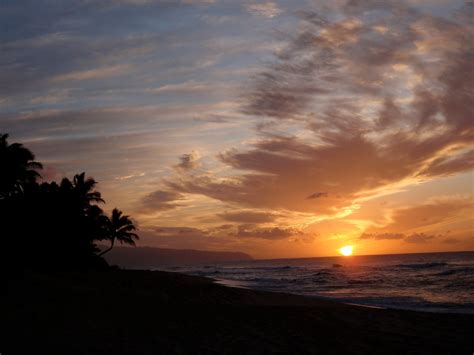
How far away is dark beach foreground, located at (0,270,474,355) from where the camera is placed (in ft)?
30.9

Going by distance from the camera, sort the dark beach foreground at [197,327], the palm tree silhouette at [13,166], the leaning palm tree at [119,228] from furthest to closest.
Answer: the leaning palm tree at [119,228] < the palm tree silhouette at [13,166] < the dark beach foreground at [197,327]

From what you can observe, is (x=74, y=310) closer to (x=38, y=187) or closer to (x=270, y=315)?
(x=270, y=315)

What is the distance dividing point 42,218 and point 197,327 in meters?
23.8

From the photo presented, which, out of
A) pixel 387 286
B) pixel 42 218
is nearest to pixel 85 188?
pixel 42 218

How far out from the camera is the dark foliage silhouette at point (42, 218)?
28125mm

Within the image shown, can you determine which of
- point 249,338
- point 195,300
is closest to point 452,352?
point 249,338

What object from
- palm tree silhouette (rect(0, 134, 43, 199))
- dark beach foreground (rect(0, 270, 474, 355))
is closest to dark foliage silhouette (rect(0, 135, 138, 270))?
palm tree silhouette (rect(0, 134, 43, 199))

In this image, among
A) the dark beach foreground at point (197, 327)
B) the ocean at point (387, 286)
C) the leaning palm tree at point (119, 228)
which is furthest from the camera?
the leaning palm tree at point (119, 228)

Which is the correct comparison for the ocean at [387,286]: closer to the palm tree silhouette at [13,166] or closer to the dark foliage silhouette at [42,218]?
the dark foliage silhouette at [42,218]

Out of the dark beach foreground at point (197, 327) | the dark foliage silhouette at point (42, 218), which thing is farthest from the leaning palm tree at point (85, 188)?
the dark beach foreground at point (197, 327)

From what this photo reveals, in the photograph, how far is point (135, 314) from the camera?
42.6ft

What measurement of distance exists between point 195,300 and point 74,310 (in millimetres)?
6043

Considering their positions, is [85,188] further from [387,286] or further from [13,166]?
[387,286]

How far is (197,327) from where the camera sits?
11688 mm
